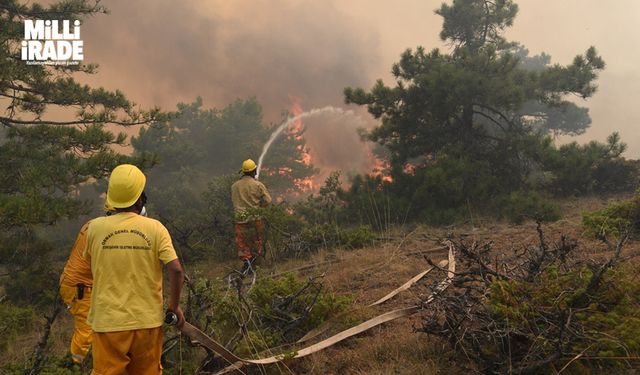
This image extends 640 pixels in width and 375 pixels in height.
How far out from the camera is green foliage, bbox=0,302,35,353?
17.3 ft

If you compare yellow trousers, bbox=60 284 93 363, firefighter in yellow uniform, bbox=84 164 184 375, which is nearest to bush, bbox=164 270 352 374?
yellow trousers, bbox=60 284 93 363

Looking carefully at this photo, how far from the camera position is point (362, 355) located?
3.38m

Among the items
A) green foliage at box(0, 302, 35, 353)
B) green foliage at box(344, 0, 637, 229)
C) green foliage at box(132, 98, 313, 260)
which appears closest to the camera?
green foliage at box(0, 302, 35, 353)

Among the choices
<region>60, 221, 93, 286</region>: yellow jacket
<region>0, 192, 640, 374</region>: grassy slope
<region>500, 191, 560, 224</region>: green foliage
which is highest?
<region>500, 191, 560, 224</region>: green foliage

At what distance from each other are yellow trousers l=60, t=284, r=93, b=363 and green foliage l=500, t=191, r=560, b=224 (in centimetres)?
815

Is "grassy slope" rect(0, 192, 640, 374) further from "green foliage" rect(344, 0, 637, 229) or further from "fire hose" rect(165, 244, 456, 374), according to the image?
"green foliage" rect(344, 0, 637, 229)

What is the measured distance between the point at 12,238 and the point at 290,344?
6.80m

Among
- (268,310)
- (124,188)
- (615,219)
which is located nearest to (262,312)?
(268,310)

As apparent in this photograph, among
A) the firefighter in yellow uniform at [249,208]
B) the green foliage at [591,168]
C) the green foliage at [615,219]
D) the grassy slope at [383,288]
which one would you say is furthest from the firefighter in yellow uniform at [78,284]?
the green foliage at [591,168]

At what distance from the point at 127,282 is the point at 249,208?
5057 mm

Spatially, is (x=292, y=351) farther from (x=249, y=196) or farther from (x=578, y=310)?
(x=249, y=196)

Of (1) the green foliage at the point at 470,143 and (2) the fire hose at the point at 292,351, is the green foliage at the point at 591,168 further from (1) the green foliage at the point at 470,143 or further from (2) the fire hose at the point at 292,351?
(2) the fire hose at the point at 292,351

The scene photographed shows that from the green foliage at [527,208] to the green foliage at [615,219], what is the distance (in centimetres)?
278

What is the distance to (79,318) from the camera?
3.68 meters
